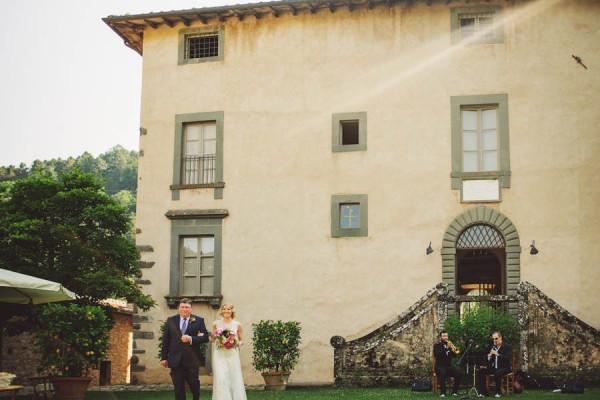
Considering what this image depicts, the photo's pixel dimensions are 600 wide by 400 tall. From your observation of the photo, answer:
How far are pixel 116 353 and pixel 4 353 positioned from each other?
19.7 feet

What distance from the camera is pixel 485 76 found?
21.6m

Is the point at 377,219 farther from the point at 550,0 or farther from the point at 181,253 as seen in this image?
the point at 550,0

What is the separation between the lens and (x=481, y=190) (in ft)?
69.4

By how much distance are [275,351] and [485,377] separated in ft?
16.5

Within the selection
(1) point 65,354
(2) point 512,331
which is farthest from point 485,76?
(1) point 65,354

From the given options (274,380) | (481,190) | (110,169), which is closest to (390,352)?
(274,380)

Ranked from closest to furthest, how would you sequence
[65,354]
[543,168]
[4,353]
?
[65,354] → [543,168] → [4,353]

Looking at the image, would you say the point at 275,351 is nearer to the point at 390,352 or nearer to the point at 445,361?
the point at 390,352

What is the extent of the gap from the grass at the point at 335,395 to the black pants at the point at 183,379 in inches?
144

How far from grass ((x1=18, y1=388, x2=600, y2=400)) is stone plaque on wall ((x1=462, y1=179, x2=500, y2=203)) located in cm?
552

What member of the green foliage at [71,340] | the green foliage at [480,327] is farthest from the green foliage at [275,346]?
the green foliage at [71,340]

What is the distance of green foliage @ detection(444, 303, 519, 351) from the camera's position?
17547 millimetres

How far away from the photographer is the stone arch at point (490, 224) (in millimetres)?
20641

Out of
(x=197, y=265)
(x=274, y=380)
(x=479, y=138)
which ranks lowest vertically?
(x=274, y=380)
